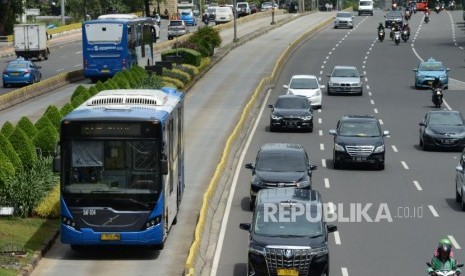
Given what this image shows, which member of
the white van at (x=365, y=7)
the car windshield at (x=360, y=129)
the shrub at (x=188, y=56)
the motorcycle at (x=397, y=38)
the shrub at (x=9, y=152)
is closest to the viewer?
the shrub at (x=9, y=152)

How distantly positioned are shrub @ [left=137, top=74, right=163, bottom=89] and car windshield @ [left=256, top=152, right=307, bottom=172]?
21339 millimetres

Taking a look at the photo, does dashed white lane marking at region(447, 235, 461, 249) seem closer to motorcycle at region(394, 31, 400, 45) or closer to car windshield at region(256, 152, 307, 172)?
car windshield at region(256, 152, 307, 172)

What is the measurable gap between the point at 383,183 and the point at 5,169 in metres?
12.9

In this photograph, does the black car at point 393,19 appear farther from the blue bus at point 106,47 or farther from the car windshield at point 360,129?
the car windshield at point 360,129

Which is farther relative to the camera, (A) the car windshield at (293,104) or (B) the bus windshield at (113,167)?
(A) the car windshield at (293,104)

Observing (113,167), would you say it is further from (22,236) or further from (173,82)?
(173,82)

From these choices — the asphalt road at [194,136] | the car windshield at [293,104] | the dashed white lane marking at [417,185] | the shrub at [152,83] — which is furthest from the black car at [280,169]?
the shrub at [152,83]

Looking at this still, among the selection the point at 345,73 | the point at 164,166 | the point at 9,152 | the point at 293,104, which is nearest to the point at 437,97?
the point at 345,73

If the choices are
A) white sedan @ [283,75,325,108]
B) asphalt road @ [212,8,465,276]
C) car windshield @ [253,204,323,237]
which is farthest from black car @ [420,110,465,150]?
car windshield @ [253,204,323,237]

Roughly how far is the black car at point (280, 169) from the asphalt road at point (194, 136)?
1799 millimetres

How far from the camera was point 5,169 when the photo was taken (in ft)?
99.1

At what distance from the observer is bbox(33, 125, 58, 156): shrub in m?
34.1

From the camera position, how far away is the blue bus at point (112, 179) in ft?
82.6

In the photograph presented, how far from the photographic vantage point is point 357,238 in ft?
94.0
